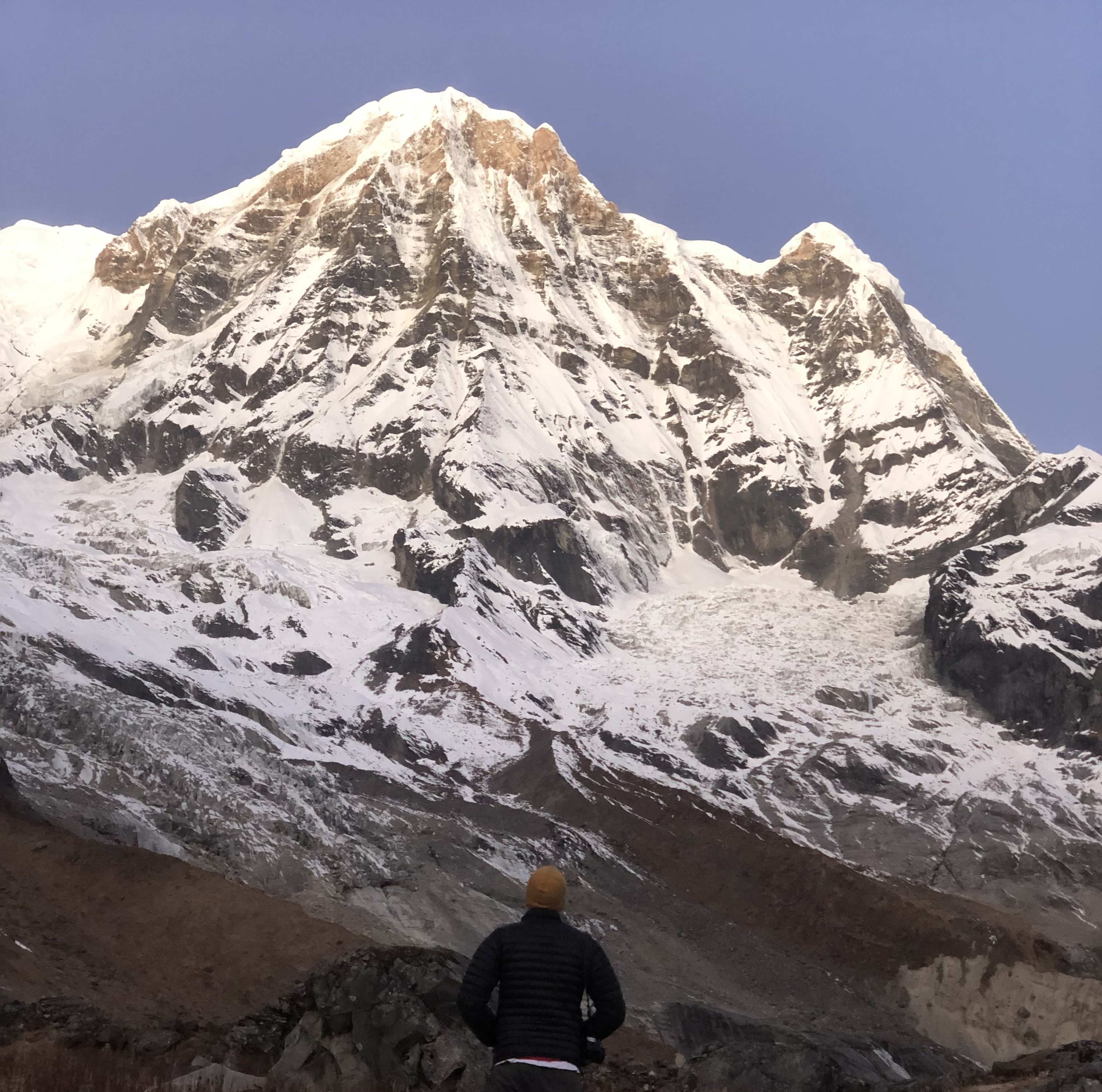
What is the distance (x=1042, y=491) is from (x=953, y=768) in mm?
70342

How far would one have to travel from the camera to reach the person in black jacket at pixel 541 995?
1262 cm

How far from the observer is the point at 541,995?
12.8 metres

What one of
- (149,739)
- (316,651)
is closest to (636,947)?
(149,739)

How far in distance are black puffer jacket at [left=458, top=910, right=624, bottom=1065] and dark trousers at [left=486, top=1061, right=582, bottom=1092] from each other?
105mm

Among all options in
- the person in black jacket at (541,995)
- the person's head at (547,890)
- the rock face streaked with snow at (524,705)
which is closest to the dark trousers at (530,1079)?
the person in black jacket at (541,995)

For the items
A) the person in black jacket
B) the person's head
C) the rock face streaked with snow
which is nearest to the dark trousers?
the person in black jacket

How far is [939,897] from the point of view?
321ft

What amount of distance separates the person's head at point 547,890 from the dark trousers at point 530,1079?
Result: 1.40 metres

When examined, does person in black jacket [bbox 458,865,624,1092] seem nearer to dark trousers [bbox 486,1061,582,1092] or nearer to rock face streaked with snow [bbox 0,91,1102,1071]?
dark trousers [bbox 486,1061,582,1092]

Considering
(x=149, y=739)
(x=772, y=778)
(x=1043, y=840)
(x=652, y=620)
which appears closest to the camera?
(x=149, y=739)

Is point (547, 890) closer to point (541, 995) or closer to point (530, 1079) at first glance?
point (541, 995)

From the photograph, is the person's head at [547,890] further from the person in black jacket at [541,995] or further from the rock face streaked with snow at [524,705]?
the rock face streaked with snow at [524,705]

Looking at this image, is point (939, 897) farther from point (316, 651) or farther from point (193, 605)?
point (193, 605)

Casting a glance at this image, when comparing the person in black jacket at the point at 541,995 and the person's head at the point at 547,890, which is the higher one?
the person's head at the point at 547,890
